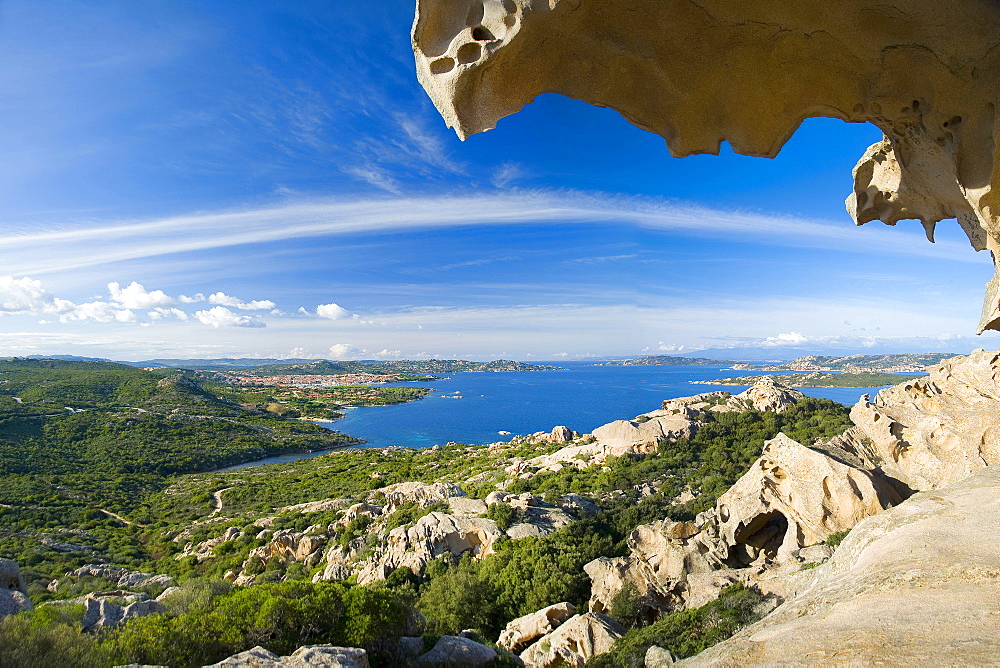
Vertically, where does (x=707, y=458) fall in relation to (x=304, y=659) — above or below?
below

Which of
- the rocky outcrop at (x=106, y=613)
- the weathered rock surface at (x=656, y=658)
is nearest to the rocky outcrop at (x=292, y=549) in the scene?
the rocky outcrop at (x=106, y=613)

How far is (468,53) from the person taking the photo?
4.07 m

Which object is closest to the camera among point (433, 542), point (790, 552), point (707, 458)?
point (790, 552)

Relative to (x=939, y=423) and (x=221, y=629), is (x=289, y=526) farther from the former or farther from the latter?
(x=939, y=423)

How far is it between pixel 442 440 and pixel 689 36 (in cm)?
9028

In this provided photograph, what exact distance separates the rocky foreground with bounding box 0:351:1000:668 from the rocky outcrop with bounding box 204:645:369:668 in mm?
37

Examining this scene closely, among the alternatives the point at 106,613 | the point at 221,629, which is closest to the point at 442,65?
the point at 221,629

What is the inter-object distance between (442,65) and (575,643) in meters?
12.2

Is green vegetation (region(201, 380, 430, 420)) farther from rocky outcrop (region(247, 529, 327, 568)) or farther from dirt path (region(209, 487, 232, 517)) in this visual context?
rocky outcrop (region(247, 529, 327, 568))

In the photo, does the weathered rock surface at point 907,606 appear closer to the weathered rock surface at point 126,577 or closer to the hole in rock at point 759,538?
the hole in rock at point 759,538

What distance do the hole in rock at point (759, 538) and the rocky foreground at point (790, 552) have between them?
6cm

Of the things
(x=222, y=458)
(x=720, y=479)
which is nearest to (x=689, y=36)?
(x=720, y=479)

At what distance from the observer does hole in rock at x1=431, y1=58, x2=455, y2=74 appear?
4.14m

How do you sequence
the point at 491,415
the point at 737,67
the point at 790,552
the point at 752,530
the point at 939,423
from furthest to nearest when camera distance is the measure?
1. the point at 491,415
2. the point at 752,530
3. the point at 790,552
4. the point at 939,423
5. the point at 737,67
